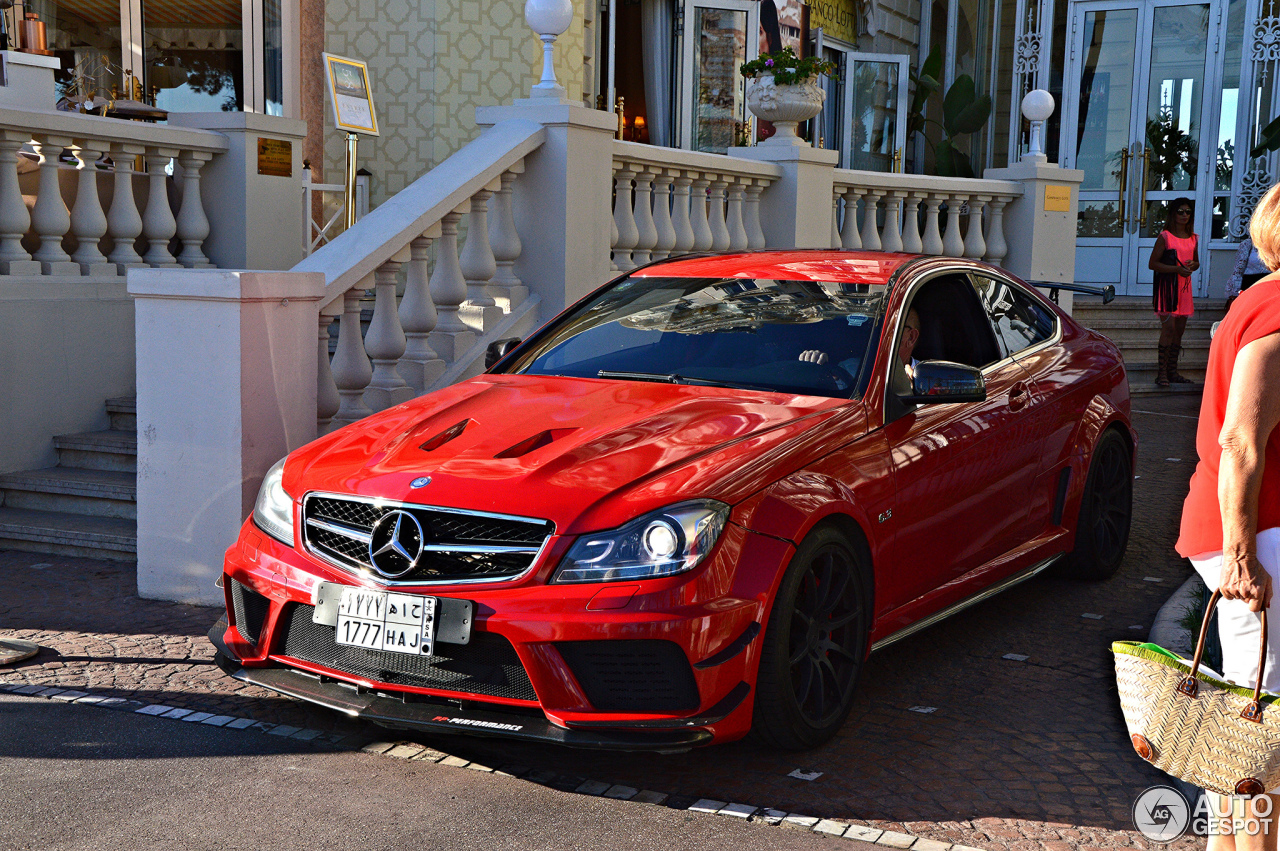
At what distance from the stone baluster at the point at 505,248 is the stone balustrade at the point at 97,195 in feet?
6.68

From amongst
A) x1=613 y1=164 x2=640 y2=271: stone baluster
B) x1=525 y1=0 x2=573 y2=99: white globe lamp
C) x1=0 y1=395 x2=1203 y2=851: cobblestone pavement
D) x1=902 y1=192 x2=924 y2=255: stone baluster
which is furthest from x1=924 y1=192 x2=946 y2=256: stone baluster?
x1=0 y1=395 x2=1203 y2=851: cobblestone pavement

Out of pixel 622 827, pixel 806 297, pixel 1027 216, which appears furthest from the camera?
pixel 1027 216

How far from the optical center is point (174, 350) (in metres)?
5.69

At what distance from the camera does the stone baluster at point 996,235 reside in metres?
11.6

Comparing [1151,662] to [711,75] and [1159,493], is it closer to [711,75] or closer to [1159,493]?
[1159,493]

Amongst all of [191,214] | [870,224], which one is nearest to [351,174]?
[191,214]

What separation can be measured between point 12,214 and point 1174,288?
1042cm

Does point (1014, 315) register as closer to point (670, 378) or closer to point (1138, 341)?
point (670, 378)

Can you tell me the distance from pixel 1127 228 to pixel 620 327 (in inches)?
536

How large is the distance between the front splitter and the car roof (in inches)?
82.4

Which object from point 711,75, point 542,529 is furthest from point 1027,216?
point 542,529

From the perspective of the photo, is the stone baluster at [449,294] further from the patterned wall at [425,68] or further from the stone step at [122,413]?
the patterned wall at [425,68]

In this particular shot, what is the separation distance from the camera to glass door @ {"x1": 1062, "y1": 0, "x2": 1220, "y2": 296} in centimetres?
1655

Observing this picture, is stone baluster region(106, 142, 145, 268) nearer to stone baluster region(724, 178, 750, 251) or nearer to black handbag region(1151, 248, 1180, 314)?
stone baluster region(724, 178, 750, 251)
